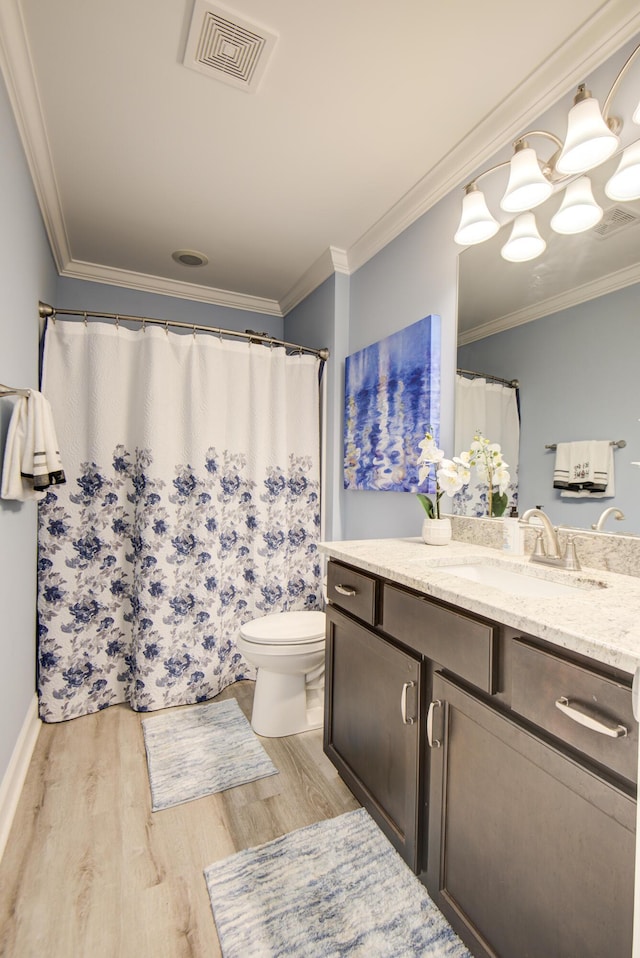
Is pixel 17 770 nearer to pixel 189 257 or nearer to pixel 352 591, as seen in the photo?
pixel 352 591

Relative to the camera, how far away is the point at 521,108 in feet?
4.91

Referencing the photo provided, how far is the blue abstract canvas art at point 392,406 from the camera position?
191 centimetres

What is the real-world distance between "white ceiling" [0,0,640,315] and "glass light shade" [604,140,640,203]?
12.4 inches

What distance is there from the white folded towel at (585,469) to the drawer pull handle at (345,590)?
74cm

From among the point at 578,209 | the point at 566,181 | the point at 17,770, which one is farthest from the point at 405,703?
the point at 566,181

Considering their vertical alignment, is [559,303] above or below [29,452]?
above

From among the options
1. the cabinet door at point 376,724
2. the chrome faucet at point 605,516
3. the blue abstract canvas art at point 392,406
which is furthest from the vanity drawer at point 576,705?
the blue abstract canvas art at point 392,406

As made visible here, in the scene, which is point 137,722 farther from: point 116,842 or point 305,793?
point 305,793

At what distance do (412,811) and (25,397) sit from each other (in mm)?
1694

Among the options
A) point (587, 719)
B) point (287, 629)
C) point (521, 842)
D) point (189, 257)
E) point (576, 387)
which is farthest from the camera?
point (189, 257)

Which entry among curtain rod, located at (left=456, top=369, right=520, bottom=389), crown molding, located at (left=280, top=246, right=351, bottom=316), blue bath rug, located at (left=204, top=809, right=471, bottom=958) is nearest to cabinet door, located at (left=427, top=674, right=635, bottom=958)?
blue bath rug, located at (left=204, top=809, right=471, bottom=958)

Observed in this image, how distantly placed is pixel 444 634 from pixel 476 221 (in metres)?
1.39

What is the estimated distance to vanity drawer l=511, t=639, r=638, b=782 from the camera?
27.5 inches

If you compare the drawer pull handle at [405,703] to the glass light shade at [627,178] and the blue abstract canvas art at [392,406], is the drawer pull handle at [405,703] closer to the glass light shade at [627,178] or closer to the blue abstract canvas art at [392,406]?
the blue abstract canvas art at [392,406]
